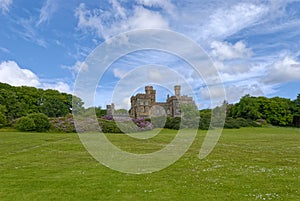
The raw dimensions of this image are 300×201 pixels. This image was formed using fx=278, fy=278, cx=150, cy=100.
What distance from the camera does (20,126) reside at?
130 feet

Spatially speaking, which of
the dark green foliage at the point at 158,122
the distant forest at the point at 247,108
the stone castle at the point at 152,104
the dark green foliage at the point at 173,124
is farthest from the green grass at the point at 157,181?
the distant forest at the point at 247,108

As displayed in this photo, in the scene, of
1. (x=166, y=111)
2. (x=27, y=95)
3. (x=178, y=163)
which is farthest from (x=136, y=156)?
(x=27, y=95)

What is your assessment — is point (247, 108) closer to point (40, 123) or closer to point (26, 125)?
point (40, 123)

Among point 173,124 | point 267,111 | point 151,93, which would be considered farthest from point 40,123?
point 267,111

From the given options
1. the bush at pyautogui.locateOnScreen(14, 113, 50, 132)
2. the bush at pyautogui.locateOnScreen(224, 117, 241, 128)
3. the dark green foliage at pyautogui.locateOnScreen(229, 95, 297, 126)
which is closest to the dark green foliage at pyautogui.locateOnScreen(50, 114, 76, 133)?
the bush at pyautogui.locateOnScreen(14, 113, 50, 132)

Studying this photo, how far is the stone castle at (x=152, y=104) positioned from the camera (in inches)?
2643

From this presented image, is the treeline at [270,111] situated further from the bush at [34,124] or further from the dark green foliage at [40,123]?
the bush at [34,124]

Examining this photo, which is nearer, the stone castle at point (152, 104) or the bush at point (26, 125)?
the bush at point (26, 125)

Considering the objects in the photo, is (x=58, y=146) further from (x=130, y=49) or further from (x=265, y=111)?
(x=265, y=111)

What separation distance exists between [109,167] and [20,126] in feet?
97.7

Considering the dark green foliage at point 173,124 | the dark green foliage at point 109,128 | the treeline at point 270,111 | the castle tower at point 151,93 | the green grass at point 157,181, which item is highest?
the castle tower at point 151,93

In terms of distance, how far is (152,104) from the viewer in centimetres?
7244

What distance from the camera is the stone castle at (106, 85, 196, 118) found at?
220 feet

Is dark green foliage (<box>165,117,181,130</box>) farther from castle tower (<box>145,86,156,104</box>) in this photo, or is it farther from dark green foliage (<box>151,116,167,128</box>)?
castle tower (<box>145,86,156,104</box>)
